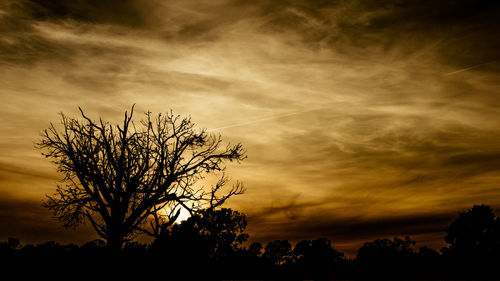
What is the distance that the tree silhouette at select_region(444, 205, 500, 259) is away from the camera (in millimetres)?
78812

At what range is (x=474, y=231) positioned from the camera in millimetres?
81625

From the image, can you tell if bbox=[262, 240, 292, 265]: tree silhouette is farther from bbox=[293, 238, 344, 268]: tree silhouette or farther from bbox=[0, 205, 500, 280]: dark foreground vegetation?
bbox=[0, 205, 500, 280]: dark foreground vegetation

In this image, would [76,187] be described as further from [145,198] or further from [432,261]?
[432,261]

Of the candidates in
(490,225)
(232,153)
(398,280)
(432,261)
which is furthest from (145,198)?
(490,225)

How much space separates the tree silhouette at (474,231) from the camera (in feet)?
259

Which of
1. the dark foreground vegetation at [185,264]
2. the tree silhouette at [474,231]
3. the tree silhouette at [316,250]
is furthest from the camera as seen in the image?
the tree silhouette at [316,250]

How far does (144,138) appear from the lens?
2517cm

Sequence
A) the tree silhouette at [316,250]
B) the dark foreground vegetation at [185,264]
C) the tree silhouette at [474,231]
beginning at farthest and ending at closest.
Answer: the tree silhouette at [316,250] < the tree silhouette at [474,231] < the dark foreground vegetation at [185,264]

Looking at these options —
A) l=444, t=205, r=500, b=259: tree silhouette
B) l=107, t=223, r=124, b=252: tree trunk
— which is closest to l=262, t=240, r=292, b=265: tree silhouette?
l=444, t=205, r=500, b=259: tree silhouette

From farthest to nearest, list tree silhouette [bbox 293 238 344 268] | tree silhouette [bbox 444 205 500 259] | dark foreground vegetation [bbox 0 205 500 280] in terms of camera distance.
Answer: tree silhouette [bbox 293 238 344 268] < tree silhouette [bbox 444 205 500 259] < dark foreground vegetation [bbox 0 205 500 280]

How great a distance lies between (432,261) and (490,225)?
53.5 meters

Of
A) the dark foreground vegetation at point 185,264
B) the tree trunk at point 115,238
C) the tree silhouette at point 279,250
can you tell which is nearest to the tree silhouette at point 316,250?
the tree silhouette at point 279,250

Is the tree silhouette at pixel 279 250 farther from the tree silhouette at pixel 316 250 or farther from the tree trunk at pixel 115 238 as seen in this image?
the tree trunk at pixel 115 238

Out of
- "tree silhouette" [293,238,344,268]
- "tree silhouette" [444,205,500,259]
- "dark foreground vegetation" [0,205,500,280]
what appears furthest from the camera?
"tree silhouette" [293,238,344,268]
